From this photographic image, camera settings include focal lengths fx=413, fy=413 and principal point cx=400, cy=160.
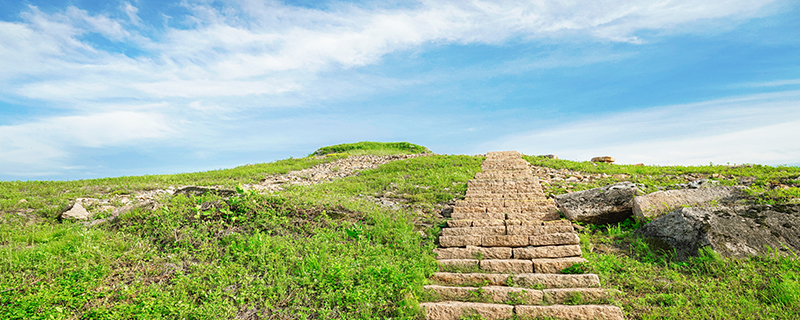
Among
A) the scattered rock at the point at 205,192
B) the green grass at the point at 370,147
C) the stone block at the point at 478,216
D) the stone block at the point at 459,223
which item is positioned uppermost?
the green grass at the point at 370,147

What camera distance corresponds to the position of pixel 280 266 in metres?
6.21

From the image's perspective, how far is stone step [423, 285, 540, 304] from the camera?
5.96m

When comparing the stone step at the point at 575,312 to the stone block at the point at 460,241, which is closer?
the stone step at the point at 575,312

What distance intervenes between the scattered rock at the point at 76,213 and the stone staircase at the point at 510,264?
8155 millimetres

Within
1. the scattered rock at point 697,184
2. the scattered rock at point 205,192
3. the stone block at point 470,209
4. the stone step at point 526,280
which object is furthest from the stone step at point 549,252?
the scattered rock at point 205,192

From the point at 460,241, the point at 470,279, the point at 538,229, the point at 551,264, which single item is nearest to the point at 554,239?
the point at 538,229

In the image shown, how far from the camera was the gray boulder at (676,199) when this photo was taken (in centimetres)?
858

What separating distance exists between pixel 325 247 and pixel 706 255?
20.6ft

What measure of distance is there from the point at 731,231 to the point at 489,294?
4527 mm

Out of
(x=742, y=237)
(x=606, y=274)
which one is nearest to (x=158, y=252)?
(x=606, y=274)

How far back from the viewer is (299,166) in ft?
62.8

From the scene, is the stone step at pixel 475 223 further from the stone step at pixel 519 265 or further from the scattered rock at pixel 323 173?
the scattered rock at pixel 323 173

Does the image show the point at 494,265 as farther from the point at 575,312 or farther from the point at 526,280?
the point at 575,312

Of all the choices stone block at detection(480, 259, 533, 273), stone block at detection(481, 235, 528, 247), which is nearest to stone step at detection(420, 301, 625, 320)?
stone block at detection(480, 259, 533, 273)
